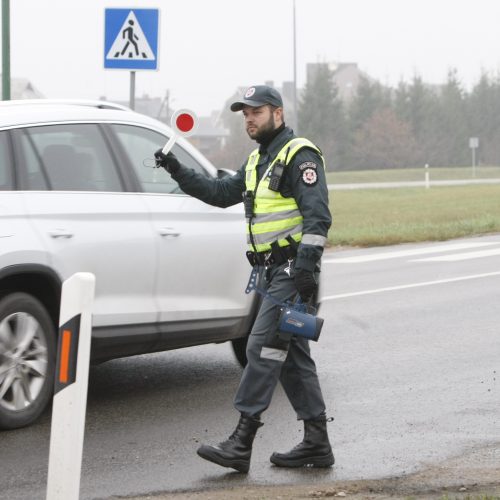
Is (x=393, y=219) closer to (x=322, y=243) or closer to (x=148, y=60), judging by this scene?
(x=148, y=60)

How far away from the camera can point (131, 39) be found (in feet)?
42.9

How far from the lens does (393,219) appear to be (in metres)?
24.9

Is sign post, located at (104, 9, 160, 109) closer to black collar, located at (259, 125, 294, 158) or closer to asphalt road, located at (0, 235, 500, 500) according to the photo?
asphalt road, located at (0, 235, 500, 500)

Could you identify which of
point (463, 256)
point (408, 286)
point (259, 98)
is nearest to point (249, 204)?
point (259, 98)

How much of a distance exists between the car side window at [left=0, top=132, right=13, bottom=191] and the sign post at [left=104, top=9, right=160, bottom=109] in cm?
635

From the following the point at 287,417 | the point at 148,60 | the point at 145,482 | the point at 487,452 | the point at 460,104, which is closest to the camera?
the point at 145,482

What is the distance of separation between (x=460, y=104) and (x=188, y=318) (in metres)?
93.7

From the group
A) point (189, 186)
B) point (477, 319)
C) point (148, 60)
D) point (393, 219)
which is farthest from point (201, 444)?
point (393, 219)

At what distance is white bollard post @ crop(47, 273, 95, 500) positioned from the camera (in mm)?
4172

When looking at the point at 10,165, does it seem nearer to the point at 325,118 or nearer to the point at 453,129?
the point at 325,118

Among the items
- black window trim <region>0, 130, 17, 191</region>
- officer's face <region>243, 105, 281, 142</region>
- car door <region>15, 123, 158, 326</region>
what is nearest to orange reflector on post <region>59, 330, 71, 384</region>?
officer's face <region>243, 105, 281, 142</region>

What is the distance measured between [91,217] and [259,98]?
1.47 meters

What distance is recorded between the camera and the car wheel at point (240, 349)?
27.0ft

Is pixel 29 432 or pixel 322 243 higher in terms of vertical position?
pixel 322 243
